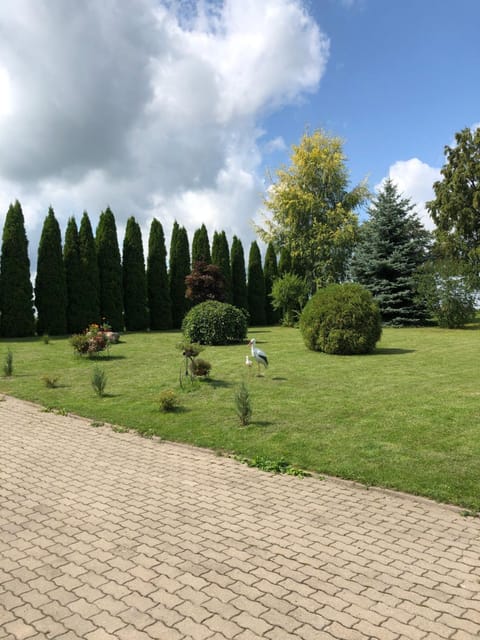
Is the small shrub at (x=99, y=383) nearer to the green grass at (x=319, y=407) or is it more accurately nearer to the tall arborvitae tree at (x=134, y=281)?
the green grass at (x=319, y=407)

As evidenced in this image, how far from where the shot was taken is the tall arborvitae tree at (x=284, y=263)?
1521 inches

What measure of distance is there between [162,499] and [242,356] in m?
10.4

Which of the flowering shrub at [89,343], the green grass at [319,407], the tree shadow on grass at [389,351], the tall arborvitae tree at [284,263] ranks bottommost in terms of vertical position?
the green grass at [319,407]

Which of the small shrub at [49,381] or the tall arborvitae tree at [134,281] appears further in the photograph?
the tall arborvitae tree at [134,281]

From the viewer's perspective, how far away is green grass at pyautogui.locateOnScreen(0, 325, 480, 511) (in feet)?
21.2

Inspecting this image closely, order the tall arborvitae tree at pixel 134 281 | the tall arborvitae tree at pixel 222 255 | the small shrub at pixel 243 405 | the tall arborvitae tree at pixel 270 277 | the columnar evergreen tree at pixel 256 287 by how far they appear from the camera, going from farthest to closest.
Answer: the tall arborvitae tree at pixel 270 277, the columnar evergreen tree at pixel 256 287, the tall arborvitae tree at pixel 222 255, the tall arborvitae tree at pixel 134 281, the small shrub at pixel 243 405

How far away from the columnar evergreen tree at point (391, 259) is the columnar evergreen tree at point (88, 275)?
52.4 ft

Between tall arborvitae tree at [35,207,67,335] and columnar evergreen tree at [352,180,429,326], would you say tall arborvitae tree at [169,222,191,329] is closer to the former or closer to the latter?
tall arborvitae tree at [35,207,67,335]

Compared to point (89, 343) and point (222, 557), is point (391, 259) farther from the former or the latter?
point (222, 557)

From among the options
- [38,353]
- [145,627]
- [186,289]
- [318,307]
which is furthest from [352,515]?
[186,289]

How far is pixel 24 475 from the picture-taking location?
6297 mm

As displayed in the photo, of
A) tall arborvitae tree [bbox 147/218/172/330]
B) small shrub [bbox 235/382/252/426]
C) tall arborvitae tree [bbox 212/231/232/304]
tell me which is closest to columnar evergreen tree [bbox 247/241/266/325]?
tall arborvitae tree [bbox 212/231/232/304]

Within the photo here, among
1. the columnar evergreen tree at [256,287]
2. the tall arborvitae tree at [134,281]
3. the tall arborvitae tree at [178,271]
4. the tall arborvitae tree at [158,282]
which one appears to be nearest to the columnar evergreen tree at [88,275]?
the tall arborvitae tree at [134,281]

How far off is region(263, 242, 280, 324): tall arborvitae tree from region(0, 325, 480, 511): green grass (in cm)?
2112
